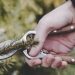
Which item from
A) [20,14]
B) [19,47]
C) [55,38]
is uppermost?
[19,47]

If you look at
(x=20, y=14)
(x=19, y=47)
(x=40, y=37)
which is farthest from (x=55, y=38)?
(x=20, y=14)

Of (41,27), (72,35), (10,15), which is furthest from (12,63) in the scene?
(10,15)

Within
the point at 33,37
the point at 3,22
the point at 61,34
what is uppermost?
the point at 33,37

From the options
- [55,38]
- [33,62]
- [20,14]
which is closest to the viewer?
[33,62]

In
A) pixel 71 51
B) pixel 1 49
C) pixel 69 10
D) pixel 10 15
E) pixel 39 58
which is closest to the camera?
pixel 1 49

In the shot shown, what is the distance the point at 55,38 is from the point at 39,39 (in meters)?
0.13

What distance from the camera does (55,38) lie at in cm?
166

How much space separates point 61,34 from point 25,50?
0.87 feet

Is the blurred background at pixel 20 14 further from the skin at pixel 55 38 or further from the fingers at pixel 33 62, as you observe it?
the fingers at pixel 33 62

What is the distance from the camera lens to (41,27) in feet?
5.34

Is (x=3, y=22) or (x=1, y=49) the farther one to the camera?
(x=3, y=22)

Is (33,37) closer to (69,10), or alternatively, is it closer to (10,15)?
(69,10)

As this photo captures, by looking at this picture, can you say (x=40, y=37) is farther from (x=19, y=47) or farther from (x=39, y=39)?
(x=19, y=47)

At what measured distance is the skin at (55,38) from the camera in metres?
1.51
